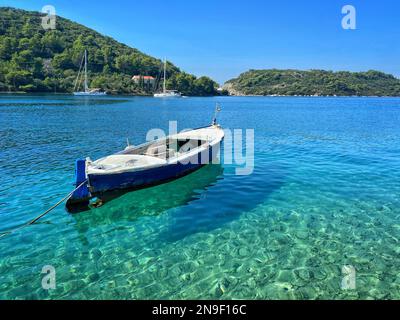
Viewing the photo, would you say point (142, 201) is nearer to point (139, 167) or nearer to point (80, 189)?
point (139, 167)

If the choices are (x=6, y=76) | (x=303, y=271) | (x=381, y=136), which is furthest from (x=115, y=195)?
(x=6, y=76)

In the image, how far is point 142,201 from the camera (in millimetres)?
13805

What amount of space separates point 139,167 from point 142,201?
156 centimetres

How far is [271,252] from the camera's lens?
380 inches

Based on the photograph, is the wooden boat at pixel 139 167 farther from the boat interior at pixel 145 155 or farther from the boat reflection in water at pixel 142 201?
the boat reflection in water at pixel 142 201

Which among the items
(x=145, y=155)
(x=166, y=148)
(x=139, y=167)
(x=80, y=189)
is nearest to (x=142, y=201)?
(x=139, y=167)

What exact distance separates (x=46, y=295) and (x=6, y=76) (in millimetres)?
145747

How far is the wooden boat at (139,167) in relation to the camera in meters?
12.9

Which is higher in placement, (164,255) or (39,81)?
(39,81)

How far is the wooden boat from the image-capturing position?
12883mm

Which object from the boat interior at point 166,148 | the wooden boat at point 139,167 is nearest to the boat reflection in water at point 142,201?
Answer: the wooden boat at point 139,167

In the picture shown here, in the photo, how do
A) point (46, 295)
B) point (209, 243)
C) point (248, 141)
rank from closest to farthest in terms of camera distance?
point (46, 295), point (209, 243), point (248, 141)

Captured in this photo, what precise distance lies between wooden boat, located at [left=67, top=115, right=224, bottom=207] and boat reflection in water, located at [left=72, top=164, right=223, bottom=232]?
1.30ft
